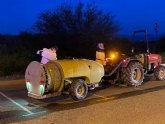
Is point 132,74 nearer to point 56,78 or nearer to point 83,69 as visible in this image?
point 83,69

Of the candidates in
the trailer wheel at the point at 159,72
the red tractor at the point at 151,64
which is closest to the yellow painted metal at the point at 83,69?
the red tractor at the point at 151,64

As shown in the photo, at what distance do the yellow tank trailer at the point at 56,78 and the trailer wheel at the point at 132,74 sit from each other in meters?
2.54

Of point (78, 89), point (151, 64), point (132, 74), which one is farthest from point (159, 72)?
point (78, 89)

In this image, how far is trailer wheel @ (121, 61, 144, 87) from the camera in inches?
622

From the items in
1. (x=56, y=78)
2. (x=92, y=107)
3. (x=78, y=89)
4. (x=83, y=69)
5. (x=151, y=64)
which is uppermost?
(x=151, y=64)

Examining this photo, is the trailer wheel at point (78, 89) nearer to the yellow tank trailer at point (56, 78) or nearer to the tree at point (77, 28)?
the yellow tank trailer at point (56, 78)

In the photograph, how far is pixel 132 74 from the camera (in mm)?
15922

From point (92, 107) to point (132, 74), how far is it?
14.2ft

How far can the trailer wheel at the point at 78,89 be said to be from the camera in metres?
13.0

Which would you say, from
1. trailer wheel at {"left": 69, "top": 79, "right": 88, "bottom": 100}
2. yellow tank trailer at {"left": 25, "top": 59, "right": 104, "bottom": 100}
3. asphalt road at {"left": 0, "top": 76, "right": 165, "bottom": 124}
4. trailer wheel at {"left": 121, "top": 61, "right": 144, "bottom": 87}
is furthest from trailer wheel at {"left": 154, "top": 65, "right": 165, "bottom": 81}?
trailer wheel at {"left": 69, "top": 79, "right": 88, "bottom": 100}

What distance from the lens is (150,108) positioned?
11.7 meters

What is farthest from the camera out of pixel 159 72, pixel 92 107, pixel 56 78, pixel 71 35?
pixel 71 35

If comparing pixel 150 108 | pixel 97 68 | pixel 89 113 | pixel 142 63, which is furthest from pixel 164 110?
pixel 142 63

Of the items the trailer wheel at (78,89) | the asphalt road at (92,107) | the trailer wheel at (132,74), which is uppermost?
the trailer wheel at (132,74)
